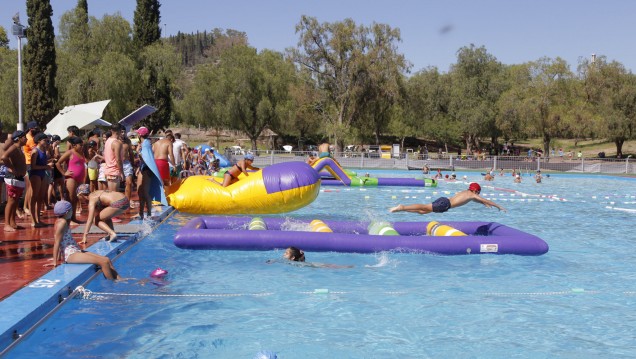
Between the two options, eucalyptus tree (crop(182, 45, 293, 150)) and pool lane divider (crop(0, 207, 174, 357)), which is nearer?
pool lane divider (crop(0, 207, 174, 357))

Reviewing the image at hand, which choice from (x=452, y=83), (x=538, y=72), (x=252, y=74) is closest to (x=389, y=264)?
(x=252, y=74)

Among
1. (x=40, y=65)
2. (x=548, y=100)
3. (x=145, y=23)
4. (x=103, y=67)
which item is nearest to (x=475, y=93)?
(x=548, y=100)

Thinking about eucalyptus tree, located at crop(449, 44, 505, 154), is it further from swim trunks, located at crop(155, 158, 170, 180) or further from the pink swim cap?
the pink swim cap

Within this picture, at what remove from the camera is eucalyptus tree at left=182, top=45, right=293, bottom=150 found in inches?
1660

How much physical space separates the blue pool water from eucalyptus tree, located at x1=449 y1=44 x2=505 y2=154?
41.1 meters

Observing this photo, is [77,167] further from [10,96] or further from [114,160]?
[10,96]

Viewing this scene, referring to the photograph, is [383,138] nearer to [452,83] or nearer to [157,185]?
[452,83]

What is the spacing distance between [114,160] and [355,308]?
15.4 feet

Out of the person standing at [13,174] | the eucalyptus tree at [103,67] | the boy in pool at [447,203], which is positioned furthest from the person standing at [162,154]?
the eucalyptus tree at [103,67]

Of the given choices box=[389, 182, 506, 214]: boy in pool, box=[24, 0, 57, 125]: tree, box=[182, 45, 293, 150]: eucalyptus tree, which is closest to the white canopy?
box=[389, 182, 506, 214]: boy in pool

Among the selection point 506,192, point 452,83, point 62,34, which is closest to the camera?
point 506,192

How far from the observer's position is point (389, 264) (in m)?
8.05

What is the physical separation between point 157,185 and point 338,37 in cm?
3170

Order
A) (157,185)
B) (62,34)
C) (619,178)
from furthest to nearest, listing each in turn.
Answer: (62,34)
(619,178)
(157,185)
